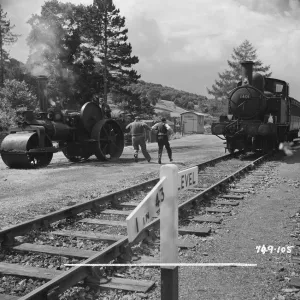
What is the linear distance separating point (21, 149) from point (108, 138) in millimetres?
3746

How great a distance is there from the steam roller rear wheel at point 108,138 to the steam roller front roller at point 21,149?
2042 millimetres

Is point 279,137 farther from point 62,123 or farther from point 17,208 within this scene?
point 17,208

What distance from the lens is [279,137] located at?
17.1 metres

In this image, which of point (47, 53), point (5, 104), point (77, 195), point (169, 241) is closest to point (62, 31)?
point (47, 53)

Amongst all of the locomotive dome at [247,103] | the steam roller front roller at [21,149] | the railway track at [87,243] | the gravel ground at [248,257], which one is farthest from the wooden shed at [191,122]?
the gravel ground at [248,257]

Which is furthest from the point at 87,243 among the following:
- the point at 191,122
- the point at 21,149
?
→ the point at 191,122

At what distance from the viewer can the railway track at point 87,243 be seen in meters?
3.90

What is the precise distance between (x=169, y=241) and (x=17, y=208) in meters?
5.31

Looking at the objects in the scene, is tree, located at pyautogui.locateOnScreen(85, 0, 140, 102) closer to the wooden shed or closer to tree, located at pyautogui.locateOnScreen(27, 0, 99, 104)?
tree, located at pyautogui.locateOnScreen(27, 0, 99, 104)

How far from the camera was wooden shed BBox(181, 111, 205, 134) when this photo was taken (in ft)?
161

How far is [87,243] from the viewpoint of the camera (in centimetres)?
532

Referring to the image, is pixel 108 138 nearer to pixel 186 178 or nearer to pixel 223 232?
pixel 223 232

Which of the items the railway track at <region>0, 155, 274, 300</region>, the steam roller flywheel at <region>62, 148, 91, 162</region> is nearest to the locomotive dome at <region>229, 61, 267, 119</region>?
the steam roller flywheel at <region>62, 148, 91, 162</region>

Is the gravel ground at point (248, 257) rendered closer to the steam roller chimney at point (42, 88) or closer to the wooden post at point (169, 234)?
the wooden post at point (169, 234)
